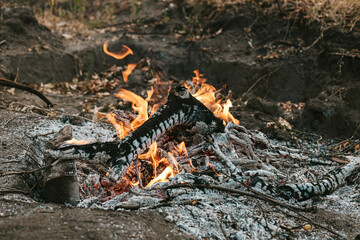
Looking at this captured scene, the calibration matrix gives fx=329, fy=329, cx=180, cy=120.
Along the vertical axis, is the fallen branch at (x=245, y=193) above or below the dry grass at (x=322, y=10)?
below

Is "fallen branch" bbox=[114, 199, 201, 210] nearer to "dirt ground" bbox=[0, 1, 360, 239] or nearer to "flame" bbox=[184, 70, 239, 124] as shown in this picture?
"flame" bbox=[184, 70, 239, 124]

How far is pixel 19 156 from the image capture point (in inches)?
106

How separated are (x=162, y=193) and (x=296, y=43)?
512 centimetres

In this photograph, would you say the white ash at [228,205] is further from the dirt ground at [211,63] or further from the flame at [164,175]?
the dirt ground at [211,63]

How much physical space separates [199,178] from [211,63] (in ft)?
14.5

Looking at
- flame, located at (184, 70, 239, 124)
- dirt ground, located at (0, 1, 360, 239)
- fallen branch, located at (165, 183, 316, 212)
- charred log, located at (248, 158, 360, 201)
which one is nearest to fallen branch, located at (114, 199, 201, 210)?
fallen branch, located at (165, 183, 316, 212)

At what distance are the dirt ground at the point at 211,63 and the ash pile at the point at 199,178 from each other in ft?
4.02

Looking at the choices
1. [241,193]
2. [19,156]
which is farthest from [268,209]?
[19,156]

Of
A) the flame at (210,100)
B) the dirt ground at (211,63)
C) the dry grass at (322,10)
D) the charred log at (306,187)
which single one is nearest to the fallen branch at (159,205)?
the charred log at (306,187)

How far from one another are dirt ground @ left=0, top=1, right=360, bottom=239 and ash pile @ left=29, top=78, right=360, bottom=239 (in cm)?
122

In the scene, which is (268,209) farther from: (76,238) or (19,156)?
(19,156)

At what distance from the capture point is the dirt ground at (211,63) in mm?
4699

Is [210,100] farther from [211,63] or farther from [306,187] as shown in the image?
[211,63]

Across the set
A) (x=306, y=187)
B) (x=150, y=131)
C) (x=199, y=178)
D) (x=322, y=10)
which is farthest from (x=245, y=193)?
(x=322, y=10)
